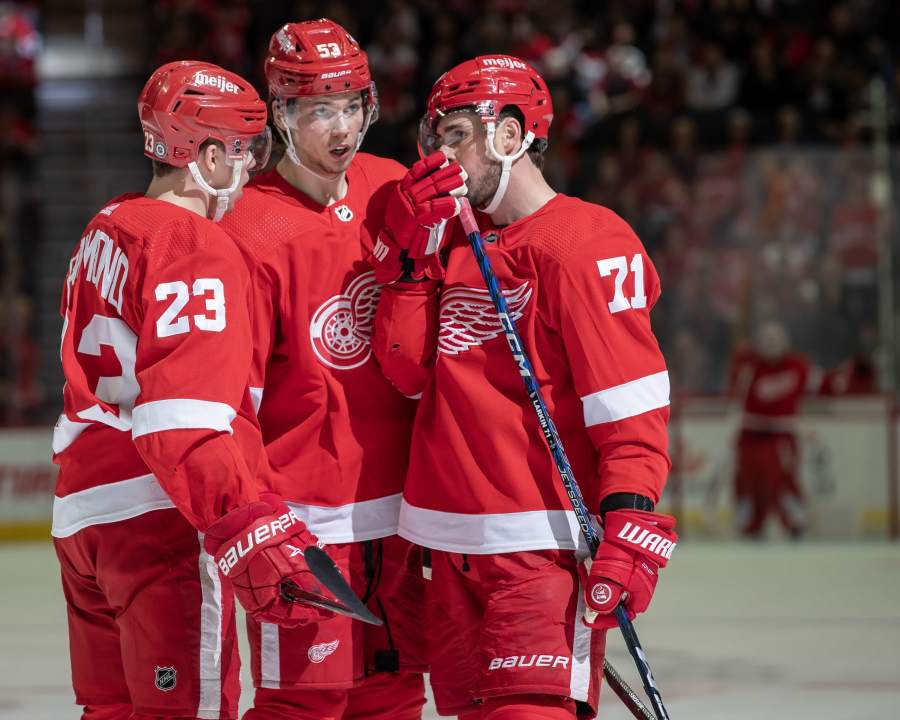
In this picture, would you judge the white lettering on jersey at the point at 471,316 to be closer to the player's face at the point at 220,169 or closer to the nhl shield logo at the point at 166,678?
the player's face at the point at 220,169

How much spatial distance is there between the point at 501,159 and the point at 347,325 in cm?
40

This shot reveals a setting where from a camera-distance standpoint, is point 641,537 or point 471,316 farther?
point 471,316

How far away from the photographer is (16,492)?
7.08 metres

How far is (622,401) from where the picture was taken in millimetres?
2145

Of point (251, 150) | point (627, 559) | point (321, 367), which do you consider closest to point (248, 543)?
point (321, 367)

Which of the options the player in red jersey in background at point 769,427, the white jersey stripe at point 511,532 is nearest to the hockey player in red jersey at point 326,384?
the white jersey stripe at point 511,532

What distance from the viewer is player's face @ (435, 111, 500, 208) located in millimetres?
2297

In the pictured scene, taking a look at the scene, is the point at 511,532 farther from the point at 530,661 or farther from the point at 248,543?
the point at 248,543

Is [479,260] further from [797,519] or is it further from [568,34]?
[568,34]

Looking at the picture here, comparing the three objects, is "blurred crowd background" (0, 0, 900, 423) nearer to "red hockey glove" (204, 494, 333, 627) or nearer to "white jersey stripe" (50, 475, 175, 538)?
"white jersey stripe" (50, 475, 175, 538)

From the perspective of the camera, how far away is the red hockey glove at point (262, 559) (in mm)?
1979

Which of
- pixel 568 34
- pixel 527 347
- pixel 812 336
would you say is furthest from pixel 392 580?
pixel 568 34

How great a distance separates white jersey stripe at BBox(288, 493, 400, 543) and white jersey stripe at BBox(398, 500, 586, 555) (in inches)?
7.9

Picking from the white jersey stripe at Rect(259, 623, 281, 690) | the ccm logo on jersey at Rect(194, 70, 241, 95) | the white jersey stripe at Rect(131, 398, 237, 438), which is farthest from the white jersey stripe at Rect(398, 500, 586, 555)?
the ccm logo on jersey at Rect(194, 70, 241, 95)
